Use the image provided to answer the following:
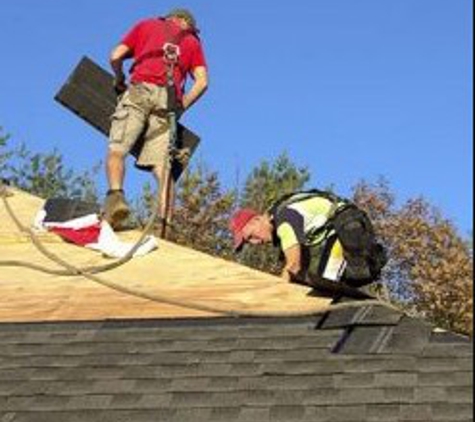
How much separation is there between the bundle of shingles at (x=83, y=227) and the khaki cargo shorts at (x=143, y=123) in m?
0.67

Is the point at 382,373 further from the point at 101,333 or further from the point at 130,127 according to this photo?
the point at 130,127

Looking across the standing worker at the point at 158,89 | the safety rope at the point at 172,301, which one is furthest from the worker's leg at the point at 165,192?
the safety rope at the point at 172,301

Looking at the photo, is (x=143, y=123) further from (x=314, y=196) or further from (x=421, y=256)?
(x=421, y=256)

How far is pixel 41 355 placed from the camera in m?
4.38

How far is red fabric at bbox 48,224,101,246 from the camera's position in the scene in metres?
6.73

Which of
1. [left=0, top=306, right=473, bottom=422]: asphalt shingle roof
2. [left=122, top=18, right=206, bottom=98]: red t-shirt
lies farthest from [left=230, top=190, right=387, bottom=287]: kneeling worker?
[left=122, top=18, right=206, bottom=98]: red t-shirt

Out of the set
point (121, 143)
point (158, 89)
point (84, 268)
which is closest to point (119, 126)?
point (121, 143)

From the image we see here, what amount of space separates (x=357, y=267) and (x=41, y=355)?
2.01 metres

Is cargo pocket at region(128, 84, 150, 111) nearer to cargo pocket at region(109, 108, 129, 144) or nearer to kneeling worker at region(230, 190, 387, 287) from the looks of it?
cargo pocket at region(109, 108, 129, 144)

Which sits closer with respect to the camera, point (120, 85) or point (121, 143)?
point (121, 143)

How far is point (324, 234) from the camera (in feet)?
18.1

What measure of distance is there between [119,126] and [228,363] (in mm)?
3925

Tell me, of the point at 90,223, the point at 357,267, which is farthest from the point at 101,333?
the point at 90,223

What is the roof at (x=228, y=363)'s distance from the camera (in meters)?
3.61
